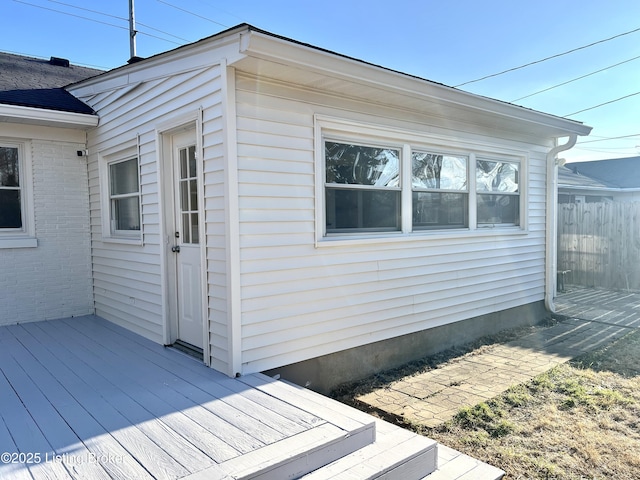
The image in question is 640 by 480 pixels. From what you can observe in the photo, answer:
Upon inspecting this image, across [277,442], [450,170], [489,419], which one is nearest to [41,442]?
[277,442]

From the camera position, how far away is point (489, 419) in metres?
3.65

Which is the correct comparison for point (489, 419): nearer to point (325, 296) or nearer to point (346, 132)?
point (325, 296)

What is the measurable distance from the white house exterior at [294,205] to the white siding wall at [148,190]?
0.9 inches

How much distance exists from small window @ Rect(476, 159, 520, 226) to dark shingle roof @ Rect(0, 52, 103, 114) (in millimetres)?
5212

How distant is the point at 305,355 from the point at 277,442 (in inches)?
67.3

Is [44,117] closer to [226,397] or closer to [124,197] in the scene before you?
[124,197]

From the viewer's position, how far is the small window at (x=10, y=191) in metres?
5.36

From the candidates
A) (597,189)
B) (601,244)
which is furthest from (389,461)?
(597,189)

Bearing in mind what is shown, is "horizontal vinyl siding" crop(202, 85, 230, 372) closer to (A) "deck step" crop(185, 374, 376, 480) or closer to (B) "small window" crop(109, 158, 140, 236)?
(A) "deck step" crop(185, 374, 376, 480)

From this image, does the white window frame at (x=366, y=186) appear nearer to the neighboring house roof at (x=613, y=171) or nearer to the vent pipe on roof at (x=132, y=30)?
the vent pipe on roof at (x=132, y=30)

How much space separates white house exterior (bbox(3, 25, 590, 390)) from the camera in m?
3.67

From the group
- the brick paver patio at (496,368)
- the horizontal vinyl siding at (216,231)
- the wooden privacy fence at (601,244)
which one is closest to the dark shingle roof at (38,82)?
the horizontal vinyl siding at (216,231)

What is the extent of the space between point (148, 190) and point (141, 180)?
0.70ft

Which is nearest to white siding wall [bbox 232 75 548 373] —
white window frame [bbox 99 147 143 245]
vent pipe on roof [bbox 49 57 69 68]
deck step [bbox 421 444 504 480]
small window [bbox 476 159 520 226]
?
small window [bbox 476 159 520 226]
